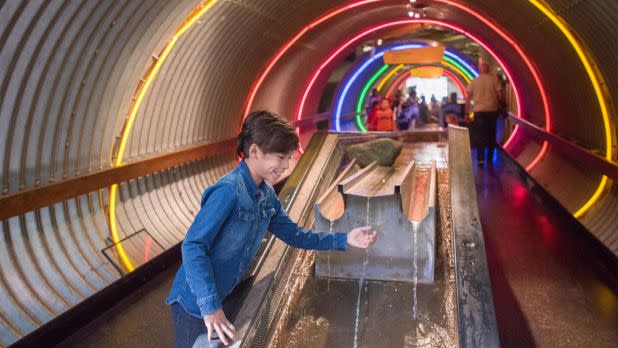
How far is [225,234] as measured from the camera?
129 inches

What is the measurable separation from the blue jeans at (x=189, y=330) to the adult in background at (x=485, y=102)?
10964 millimetres

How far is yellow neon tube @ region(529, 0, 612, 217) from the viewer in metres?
8.54

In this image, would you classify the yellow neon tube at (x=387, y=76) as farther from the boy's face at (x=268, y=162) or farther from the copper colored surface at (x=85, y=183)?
the boy's face at (x=268, y=162)

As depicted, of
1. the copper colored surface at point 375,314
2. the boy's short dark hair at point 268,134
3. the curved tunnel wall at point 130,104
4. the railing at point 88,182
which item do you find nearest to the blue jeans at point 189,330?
the boy's short dark hair at point 268,134

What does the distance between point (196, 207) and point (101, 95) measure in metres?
3.01

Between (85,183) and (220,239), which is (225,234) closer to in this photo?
(220,239)

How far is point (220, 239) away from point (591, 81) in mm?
7026

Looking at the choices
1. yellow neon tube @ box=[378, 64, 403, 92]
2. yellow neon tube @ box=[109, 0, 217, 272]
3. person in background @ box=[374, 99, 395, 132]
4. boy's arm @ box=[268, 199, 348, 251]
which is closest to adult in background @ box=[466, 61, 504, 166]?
person in background @ box=[374, 99, 395, 132]

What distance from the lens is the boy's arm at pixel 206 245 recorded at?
3053mm

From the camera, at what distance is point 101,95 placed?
6961 millimetres

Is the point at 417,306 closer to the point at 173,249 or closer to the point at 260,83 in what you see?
the point at 173,249

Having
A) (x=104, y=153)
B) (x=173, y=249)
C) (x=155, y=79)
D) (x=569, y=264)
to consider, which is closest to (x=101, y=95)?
(x=104, y=153)

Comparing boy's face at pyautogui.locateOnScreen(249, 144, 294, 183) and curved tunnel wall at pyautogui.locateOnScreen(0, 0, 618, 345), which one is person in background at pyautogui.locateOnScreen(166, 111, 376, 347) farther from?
curved tunnel wall at pyautogui.locateOnScreen(0, 0, 618, 345)

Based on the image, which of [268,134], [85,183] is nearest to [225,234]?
[268,134]
